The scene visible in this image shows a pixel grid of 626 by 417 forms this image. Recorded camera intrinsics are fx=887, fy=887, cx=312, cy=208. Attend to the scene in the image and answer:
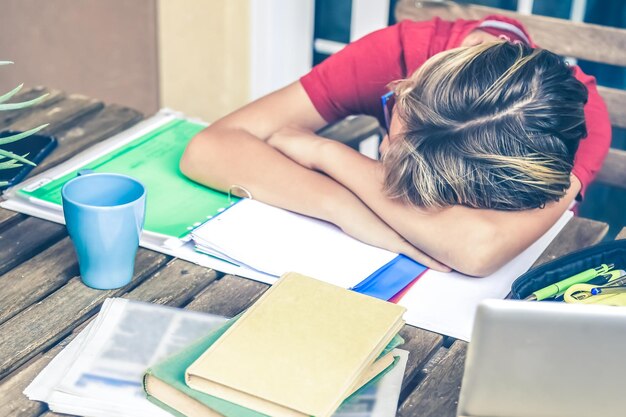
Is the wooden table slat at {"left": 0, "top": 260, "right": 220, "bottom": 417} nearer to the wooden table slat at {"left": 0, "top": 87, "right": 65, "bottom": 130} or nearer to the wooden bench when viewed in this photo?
the wooden table slat at {"left": 0, "top": 87, "right": 65, "bottom": 130}

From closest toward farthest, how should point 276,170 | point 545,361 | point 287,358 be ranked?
point 545,361 < point 287,358 < point 276,170

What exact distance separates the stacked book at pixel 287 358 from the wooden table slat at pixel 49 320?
7.1 inches

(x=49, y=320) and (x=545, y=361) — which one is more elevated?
(x=545, y=361)

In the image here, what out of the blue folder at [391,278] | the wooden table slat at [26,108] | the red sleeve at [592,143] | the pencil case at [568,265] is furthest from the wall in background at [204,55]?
the pencil case at [568,265]

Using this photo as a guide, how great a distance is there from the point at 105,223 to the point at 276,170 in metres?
0.37

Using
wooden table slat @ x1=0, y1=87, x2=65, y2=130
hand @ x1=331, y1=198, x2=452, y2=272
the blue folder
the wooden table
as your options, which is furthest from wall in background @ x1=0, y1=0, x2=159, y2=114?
the blue folder

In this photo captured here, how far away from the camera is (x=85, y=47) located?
244 centimetres

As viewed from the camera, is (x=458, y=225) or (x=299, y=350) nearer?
(x=299, y=350)

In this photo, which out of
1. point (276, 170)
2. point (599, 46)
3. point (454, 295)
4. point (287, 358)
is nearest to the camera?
point (287, 358)

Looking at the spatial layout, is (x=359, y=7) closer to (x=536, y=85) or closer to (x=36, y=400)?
(x=536, y=85)

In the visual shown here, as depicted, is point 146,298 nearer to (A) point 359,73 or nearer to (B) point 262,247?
(B) point 262,247

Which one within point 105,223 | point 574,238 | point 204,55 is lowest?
point 204,55

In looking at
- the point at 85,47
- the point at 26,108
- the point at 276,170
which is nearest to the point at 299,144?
the point at 276,170

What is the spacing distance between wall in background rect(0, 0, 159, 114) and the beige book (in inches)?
60.0
